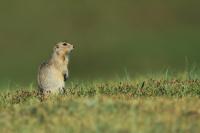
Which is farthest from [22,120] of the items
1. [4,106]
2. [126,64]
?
[126,64]

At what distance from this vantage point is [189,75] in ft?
45.9

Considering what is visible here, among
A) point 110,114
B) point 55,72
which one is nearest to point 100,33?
point 55,72

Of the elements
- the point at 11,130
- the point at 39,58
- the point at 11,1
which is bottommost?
the point at 11,130

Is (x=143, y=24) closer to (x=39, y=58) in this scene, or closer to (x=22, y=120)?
(x=39, y=58)

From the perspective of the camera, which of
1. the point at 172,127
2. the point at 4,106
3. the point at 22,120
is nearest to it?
the point at 172,127

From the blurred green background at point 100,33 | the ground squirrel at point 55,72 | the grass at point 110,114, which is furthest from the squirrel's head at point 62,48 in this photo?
the blurred green background at point 100,33

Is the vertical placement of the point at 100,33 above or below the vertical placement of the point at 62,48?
above

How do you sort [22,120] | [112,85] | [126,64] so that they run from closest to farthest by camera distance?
[22,120] < [112,85] < [126,64]

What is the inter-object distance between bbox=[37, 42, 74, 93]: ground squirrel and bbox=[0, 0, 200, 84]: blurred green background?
40.0 ft

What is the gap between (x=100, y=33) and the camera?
1334 inches

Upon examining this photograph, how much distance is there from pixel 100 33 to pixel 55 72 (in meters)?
19.4

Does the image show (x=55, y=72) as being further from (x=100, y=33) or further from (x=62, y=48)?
(x=100, y=33)

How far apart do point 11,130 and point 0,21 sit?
2494 cm

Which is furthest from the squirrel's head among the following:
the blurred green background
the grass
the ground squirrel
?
the blurred green background
